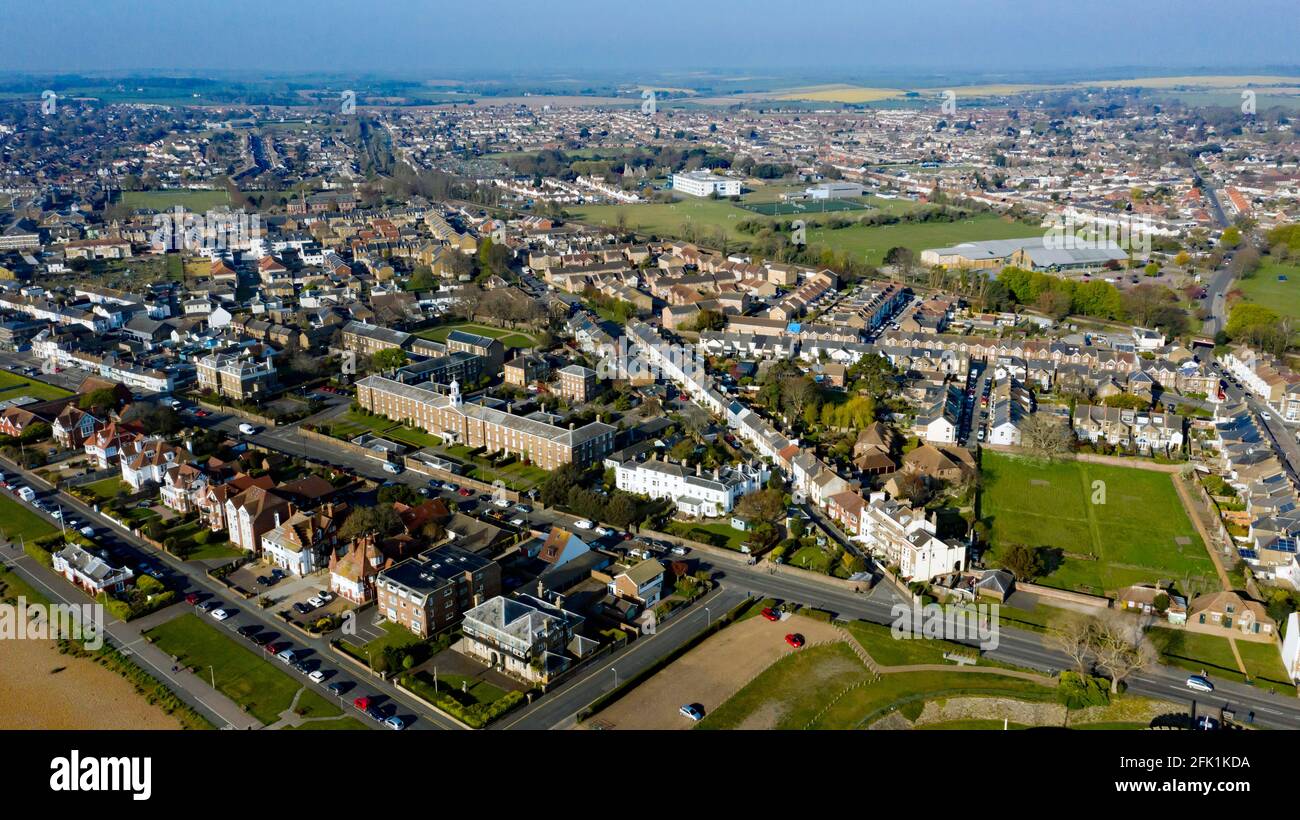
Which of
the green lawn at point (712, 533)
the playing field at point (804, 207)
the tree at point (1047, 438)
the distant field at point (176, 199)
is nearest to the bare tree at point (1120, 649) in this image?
the green lawn at point (712, 533)

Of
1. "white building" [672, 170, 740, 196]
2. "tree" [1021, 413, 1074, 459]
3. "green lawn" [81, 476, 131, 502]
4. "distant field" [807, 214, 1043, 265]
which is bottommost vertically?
"green lawn" [81, 476, 131, 502]

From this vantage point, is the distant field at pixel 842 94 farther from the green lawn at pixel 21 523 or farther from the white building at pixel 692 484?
the green lawn at pixel 21 523

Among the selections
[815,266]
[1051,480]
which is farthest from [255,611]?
[815,266]

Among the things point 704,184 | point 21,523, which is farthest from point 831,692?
point 704,184

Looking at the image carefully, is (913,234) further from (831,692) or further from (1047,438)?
(831,692)

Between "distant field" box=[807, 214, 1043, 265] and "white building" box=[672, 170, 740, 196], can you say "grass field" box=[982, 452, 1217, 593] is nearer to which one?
"distant field" box=[807, 214, 1043, 265]

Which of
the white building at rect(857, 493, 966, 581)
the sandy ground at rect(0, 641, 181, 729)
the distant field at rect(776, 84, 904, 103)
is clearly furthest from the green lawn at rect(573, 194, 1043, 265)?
the distant field at rect(776, 84, 904, 103)
